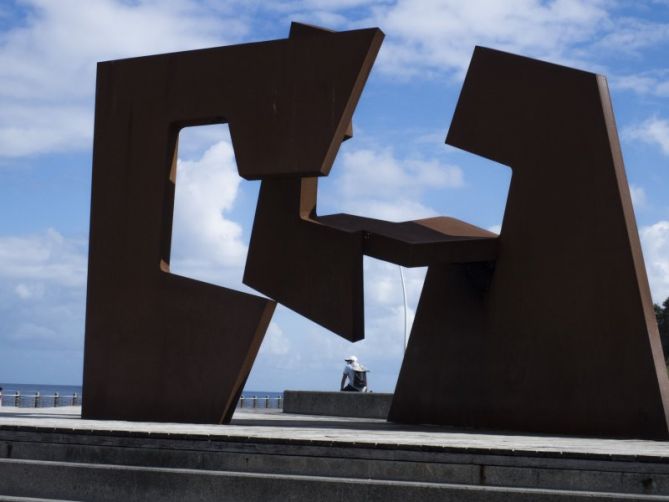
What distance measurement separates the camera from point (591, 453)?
748 cm

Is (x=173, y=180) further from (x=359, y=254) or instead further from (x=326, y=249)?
(x=359, y=254)

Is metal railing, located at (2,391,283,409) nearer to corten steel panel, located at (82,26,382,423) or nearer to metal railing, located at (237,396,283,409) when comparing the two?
metal railing, located at (237,396,283,409)

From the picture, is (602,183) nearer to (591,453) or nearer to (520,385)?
(520,385)

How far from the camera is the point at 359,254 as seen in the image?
13.4 m

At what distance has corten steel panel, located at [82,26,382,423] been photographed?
42.2 ft

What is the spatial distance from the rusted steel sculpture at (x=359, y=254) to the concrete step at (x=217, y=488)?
13.8 ft

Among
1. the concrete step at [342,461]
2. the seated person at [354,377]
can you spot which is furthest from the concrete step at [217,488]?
the seated person at [354,377]

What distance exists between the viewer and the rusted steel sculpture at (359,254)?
480 inches

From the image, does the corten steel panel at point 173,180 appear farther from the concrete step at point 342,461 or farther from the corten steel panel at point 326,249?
the concrete step at point 342,461

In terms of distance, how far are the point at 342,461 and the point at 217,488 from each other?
1060 mm

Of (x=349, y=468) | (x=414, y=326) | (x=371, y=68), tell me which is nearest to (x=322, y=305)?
(x=414, y=326)

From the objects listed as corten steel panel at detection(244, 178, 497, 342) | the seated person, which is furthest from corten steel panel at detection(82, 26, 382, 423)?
the seated person

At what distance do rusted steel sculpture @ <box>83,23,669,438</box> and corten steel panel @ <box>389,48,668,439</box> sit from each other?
0.02 meters

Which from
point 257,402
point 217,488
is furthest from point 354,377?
point 217,488
